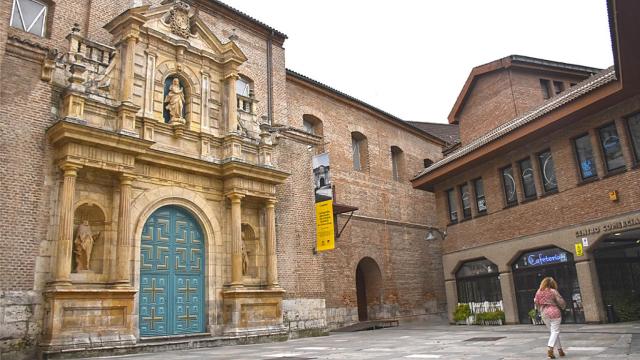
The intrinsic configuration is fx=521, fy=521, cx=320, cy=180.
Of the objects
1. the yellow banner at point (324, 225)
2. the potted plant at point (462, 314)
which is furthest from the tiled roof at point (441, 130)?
the yellow banner at point (324, 225)

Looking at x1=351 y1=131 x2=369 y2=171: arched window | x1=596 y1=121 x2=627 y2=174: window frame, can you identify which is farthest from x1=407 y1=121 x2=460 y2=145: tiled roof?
x1=596 y1=121 x2=627 y2=174: window frame

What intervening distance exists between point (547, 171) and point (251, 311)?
1098 cm

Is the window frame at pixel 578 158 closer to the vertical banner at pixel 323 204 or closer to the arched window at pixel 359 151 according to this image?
the vertical banner at pixel 323 204

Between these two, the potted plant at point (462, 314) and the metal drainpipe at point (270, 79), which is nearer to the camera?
the potted plant at point (462, 314)

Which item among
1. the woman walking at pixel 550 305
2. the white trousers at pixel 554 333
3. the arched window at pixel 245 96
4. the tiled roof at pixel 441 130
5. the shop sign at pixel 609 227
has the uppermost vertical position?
the tiled roof at pixel 441 130

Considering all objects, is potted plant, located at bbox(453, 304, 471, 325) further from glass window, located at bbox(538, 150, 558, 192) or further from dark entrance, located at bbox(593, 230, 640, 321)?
glass window, located at bbox(538, 150, 558, 192)

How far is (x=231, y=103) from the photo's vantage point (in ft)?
57.8

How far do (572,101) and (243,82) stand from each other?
39.6ft

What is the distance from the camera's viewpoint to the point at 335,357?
10.0m

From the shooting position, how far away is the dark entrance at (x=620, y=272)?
52.7 feet

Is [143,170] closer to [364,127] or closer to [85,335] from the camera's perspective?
[85,335]

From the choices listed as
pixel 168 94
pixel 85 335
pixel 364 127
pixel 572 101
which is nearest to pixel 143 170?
pixel 168 94

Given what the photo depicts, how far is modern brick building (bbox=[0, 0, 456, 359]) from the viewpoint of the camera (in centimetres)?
1224

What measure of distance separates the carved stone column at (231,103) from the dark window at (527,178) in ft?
34.1
